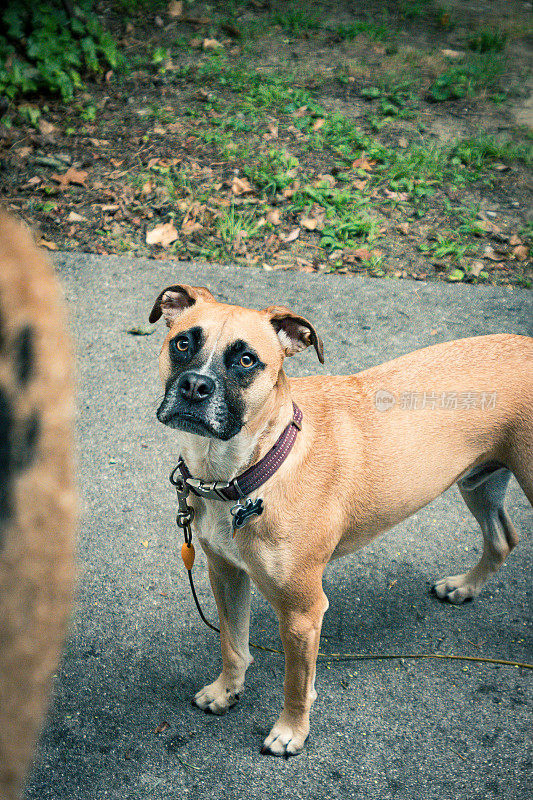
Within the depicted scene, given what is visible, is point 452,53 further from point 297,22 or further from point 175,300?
point 175,300

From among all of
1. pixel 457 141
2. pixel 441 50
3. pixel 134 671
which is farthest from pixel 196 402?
pixel 441 50

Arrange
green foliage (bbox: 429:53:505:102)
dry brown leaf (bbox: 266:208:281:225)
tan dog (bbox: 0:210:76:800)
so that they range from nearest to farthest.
A: tan dog (bbox: 0:210:76:800) < dry brown leaf (bbox: 266:208:281:225) < green foliage (bbox: 429:53:505:102)

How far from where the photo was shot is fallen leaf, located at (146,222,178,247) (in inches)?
198

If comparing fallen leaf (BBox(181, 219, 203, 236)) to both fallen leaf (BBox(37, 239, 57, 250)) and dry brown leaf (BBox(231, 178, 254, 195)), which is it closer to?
dry brown leaf (BBox(231, 178, 254, 195))

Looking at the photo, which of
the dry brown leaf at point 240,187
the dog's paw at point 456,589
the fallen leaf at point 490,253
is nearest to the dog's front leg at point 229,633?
the dog's paw at point 456,589

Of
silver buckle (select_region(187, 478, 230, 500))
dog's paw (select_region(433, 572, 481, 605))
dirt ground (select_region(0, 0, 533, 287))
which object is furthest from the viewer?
dirt ground (select_region(0, 0, 533, 287))

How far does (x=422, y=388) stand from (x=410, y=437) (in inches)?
7.4

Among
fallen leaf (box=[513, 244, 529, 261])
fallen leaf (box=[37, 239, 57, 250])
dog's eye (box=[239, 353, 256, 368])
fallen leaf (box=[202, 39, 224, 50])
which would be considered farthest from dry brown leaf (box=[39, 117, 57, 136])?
dog's eye (box=[239, 353, 256, 368])

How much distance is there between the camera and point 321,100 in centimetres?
646

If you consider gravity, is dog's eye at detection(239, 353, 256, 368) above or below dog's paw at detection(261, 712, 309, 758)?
above

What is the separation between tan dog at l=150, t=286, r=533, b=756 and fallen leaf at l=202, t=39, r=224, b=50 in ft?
19.8

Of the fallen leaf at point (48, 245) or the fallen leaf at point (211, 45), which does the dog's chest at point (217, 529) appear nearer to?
the fallen leaf at point (48, 245)

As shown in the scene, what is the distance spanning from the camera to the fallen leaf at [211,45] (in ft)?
23.4

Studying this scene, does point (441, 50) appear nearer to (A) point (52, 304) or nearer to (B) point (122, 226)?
(B) point (122, 226)
